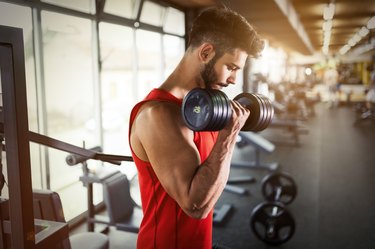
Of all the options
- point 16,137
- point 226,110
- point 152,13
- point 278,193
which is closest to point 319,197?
point 278,193

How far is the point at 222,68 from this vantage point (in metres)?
0.97

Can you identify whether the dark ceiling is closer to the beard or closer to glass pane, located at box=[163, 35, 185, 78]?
glass pane, located at box=[163, 35, 185, 78]

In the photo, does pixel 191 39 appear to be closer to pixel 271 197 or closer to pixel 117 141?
pixel 271 197

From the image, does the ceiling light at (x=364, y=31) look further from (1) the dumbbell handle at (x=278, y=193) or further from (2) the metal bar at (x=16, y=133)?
(2) the metal bar at (x=16, y=133)

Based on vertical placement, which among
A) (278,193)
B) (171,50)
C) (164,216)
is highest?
(171,50)

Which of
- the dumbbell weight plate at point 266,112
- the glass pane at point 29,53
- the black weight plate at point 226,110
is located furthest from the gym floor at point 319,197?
the black weight plate at point 226,110

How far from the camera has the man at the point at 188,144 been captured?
0.82 metres

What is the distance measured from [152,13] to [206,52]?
3229 mm

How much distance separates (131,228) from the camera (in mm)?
2215

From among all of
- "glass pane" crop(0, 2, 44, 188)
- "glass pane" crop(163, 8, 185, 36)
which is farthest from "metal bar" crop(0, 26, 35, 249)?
"glass pane" crop(163, 8, 185, 36)

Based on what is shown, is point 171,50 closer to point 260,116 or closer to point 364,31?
point 260,116

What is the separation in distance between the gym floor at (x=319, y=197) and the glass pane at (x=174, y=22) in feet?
6.34

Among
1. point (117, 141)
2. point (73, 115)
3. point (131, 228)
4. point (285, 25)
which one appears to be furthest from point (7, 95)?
point (285, 25)

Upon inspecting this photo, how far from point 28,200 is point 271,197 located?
2302mm
